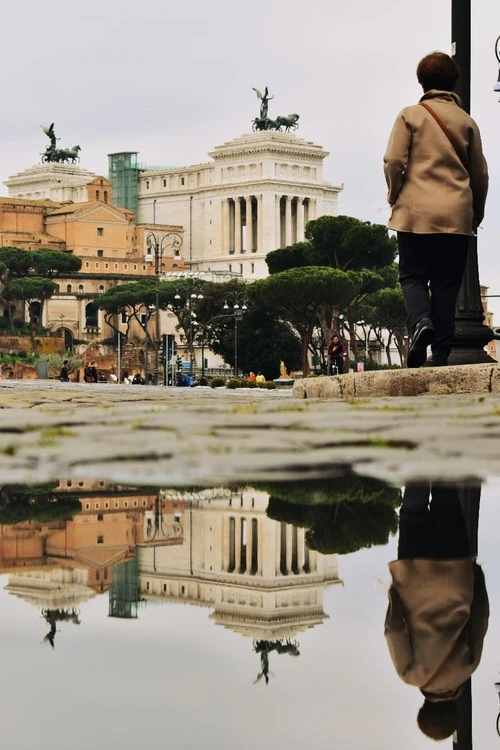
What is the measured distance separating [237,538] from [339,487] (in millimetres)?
524

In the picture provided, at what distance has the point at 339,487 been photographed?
3.69 m

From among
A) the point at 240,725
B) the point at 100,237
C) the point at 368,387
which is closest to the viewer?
the point at 240,725

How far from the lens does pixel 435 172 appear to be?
8031mm

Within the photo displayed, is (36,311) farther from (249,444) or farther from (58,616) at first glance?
(58,616)

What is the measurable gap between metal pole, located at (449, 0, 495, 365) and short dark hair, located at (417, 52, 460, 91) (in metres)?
3.32

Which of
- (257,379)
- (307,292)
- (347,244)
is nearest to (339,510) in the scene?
(257,379)

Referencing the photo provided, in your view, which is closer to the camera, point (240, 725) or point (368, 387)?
point (240, 725)

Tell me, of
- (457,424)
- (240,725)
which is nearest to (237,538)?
(240,725)

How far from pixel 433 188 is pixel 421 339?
0.77m

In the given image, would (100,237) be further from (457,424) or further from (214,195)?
(457,424)

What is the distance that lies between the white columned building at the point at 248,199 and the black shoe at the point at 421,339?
395 feet

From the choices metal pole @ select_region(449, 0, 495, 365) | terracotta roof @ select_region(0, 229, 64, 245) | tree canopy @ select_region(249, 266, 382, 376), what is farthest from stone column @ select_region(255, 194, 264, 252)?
metal pole @ select_region(449, 0, 495, 365)

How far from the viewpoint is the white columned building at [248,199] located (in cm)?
13225

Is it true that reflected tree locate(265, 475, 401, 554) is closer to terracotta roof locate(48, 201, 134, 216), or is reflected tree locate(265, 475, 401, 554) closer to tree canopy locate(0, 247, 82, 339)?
tree canopy locate(0, 247, 82, 339)
